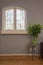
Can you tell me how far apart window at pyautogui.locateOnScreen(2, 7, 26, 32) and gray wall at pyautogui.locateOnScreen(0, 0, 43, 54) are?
0.28m

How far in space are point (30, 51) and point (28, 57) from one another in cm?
33

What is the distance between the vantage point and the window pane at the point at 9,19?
662 centimetres

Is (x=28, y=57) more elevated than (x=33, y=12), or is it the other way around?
(x=33, y=12)

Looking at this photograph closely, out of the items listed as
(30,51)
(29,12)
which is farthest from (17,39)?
(29,12)

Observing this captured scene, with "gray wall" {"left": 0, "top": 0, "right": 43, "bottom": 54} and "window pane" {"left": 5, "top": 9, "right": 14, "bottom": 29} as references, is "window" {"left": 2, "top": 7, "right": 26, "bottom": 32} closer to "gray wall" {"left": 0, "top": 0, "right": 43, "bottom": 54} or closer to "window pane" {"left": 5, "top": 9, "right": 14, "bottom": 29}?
"window pane" {"left": 5, "top": 9, "right": 14, "bottom": 29}

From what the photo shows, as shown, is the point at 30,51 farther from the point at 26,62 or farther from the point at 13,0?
the point at 13,0

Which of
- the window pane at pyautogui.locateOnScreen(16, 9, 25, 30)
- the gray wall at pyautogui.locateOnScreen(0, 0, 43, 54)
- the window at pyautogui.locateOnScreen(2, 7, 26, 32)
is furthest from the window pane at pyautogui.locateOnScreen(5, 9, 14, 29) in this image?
the gray wall at pyautogui.locateOnScreen(0, 0, 43, 54)

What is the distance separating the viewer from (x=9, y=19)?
665cm

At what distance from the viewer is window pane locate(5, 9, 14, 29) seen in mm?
6617

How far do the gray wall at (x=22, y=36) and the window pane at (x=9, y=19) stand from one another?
36cm

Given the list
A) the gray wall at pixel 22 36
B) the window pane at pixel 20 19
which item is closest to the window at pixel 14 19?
the window pane at pixel 20 19

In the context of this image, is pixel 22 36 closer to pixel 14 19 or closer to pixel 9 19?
pixel 14 19

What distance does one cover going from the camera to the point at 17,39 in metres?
6.51

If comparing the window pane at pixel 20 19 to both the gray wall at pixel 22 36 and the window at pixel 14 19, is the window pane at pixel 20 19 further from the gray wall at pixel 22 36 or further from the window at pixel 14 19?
the gray wall at pixel 22 36
